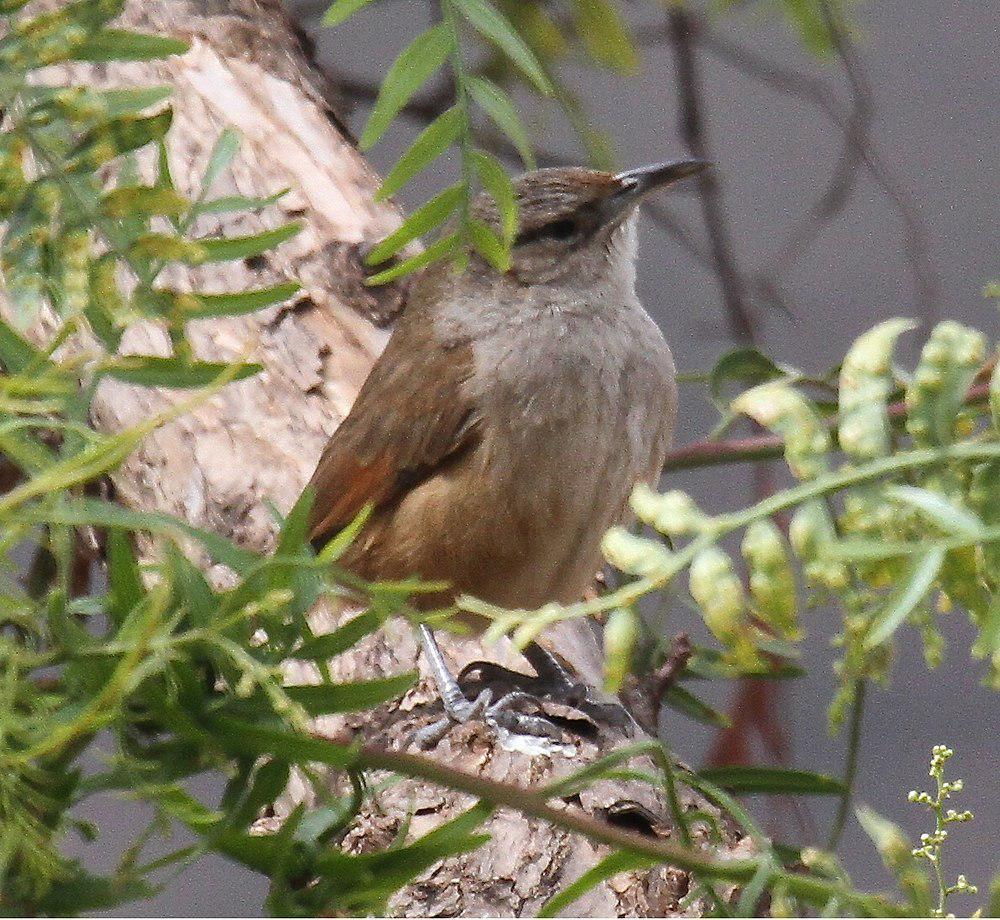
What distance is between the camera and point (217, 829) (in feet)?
5.48

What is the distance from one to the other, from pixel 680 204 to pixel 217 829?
6.10 m

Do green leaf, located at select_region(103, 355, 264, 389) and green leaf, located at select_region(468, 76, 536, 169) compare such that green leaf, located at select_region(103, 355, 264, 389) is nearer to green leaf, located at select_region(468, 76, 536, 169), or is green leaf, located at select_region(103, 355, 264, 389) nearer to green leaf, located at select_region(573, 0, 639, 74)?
green leaf, located at select_region(468, 76, 536, 169)

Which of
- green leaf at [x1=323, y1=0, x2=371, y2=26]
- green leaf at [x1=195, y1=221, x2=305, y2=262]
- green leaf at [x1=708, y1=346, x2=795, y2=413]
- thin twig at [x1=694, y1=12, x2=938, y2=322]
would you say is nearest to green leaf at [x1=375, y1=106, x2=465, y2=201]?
green leaf at [x1=323, y1=0, x2=371, y2=26]

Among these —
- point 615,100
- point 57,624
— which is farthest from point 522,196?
point 615,100

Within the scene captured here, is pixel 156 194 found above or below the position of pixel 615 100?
below

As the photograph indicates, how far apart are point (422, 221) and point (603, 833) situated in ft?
2.93

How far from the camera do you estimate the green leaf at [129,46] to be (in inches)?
71.8

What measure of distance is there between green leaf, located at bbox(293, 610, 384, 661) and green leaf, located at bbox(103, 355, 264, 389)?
0.28m

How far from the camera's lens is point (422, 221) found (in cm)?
A: 216

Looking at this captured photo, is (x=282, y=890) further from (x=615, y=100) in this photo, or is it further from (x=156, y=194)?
(x=615, y=100)

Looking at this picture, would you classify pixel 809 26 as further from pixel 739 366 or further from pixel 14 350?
pixel 14 350

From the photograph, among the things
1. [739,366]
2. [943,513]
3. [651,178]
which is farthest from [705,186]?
[943,513]

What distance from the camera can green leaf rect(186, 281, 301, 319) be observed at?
5.78ft

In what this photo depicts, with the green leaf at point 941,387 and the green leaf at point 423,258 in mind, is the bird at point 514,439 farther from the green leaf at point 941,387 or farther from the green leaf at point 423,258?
the green leaf at point 941,387
